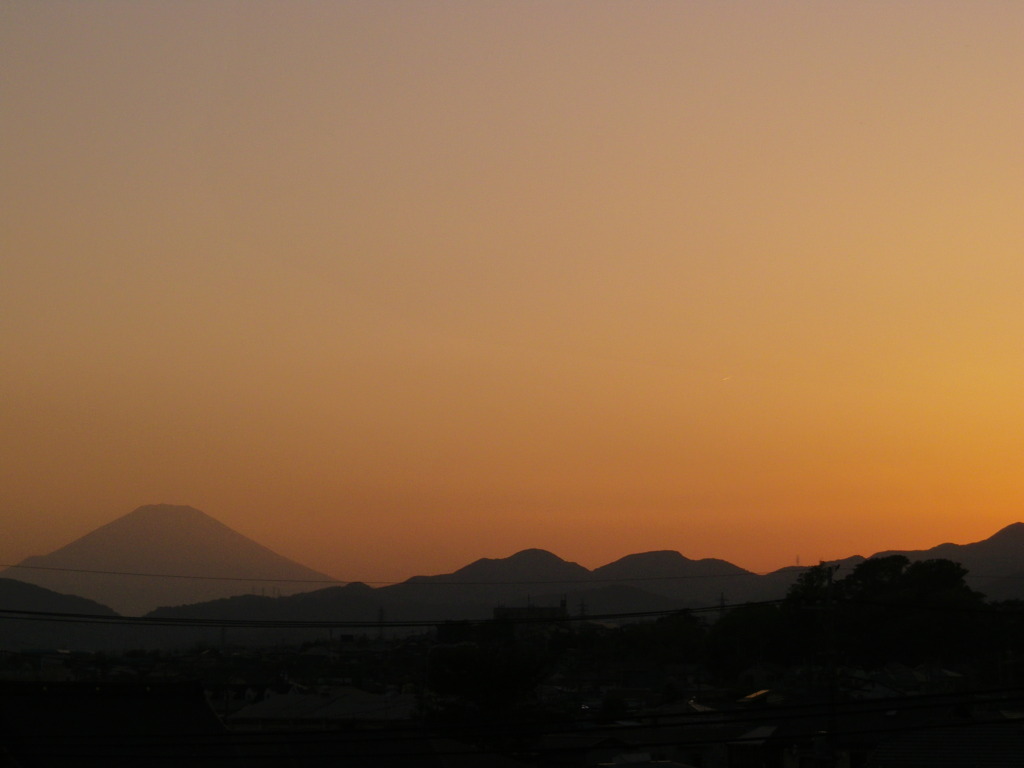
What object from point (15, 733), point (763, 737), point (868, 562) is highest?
point (868, 562)

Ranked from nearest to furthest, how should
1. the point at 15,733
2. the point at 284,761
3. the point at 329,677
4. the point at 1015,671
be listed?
the point at 15,733, the point at 284,761, the point at 1015,671, the point at 329,677

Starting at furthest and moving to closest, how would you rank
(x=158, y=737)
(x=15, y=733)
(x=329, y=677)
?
(x=329, y=677), (x=158, y=737), (x=15, y=733)

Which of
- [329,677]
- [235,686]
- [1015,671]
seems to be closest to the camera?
[235,686]

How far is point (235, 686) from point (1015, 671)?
3971 cm

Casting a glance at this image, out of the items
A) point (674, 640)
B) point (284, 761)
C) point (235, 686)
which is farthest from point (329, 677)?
point (284, 761)

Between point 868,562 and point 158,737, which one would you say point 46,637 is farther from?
point 158,737

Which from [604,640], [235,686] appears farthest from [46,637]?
[235,686]

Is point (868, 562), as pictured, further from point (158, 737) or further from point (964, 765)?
Result: point (158, 737)

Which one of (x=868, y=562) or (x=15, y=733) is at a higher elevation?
(x=868, y=562)

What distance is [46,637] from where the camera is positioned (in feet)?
490

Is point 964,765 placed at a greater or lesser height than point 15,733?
lesser

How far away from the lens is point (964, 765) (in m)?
28.4

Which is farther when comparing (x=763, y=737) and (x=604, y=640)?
(x=604, y=640)

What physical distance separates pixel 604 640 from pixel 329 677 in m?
28.9
